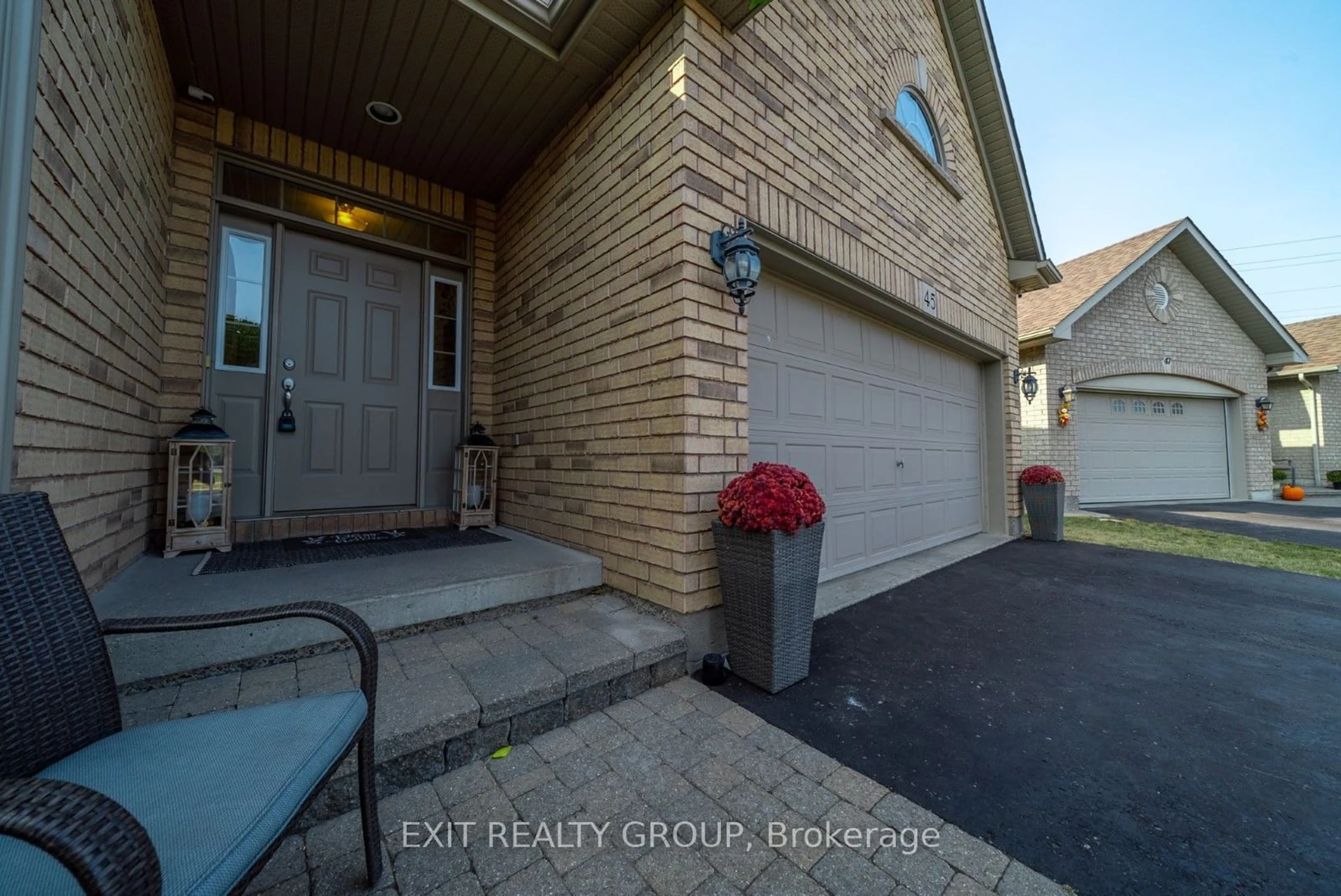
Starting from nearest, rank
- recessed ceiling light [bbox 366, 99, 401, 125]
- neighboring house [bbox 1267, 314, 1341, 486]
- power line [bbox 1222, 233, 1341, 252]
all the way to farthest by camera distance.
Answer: recessed ceiling light [bbox 366, 99, 401, 125], neighboring house [bbox 1267, 314, 1341, 486], power line [bbox 1222, 233, 1341, 252]

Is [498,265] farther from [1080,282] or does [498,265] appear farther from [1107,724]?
[1080,282]

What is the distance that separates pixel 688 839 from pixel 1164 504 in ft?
38.0

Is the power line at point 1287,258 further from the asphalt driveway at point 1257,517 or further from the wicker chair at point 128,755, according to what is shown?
the wicker chair at point 128,755

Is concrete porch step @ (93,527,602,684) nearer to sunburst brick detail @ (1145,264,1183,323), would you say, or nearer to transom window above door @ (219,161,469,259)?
transom window above door @ (219,161,469,259)

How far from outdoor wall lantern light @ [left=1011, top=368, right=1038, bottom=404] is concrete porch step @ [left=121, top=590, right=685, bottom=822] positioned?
6.49 m

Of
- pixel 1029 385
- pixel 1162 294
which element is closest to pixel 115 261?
pixel 1029 385

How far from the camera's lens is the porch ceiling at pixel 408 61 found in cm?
240

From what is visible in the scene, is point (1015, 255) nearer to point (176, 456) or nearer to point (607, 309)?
point (607, 309)

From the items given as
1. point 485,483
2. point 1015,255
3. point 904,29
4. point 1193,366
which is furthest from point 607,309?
point 1193,366

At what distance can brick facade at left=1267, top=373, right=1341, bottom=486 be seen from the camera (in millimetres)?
11742

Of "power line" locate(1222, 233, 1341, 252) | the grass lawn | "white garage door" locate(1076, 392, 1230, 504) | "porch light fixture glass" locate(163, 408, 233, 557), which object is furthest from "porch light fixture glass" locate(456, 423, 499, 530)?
"power line" locate(1222, 233, 1341, 252)

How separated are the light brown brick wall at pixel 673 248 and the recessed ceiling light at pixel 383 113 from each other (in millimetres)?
865

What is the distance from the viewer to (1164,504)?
8.81 meters

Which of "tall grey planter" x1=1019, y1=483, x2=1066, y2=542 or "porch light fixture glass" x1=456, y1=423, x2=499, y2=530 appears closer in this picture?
"porch light fixture glass" x1=456, y1=423, x2=499, y2=530
